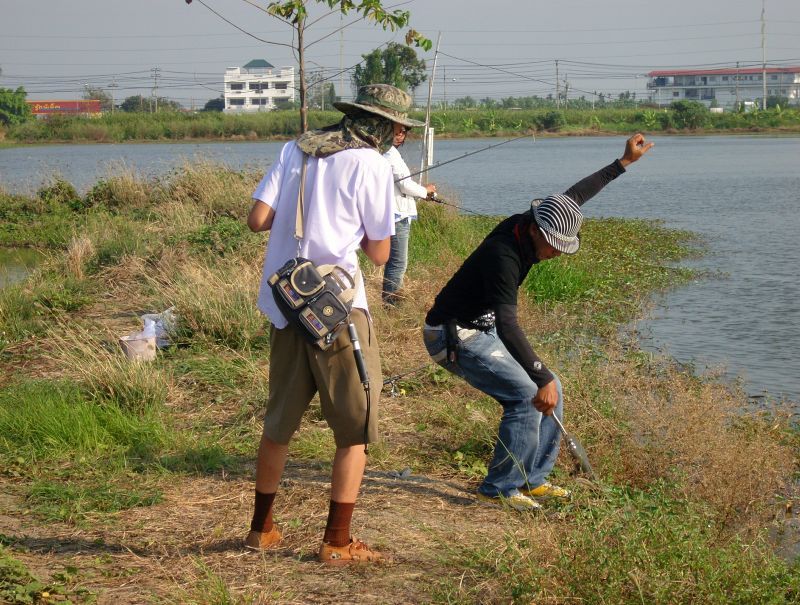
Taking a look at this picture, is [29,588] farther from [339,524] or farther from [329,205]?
[329,205]

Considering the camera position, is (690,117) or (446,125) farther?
(690,117)

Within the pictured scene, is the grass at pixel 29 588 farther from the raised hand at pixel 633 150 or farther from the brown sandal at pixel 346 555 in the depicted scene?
the raised hand at pixel 633 150

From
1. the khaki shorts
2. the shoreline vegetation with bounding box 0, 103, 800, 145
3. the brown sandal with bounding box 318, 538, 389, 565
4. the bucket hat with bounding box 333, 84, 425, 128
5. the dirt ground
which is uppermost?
the shoreline vegetation with bounding box 0, 103, 800, 145

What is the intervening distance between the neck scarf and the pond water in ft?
15.9

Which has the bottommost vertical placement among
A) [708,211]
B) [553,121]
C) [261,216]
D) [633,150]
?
[708,211]

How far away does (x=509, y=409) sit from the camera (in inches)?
189

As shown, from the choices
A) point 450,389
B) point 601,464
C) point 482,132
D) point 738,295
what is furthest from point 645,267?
point 482,132

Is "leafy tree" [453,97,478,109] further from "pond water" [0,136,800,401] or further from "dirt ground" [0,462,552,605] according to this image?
→ "dirt ground" [0,462,552,605]

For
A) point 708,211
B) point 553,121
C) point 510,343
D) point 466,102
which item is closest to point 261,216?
point 510,343

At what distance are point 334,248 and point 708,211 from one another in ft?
66.5

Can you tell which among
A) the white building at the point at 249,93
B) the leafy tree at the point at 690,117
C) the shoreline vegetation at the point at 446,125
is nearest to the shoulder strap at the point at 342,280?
the shoreline vegetation at the point at 446,125

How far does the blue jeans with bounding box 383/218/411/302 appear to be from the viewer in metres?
8.61

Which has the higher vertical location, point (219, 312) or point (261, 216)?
point (261, 216)

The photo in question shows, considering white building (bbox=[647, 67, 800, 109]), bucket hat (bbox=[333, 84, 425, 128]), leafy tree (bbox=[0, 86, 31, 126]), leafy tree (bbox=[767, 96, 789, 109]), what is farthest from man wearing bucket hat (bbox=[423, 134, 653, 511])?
white building (bbox=[647, 67, 800, 109])
